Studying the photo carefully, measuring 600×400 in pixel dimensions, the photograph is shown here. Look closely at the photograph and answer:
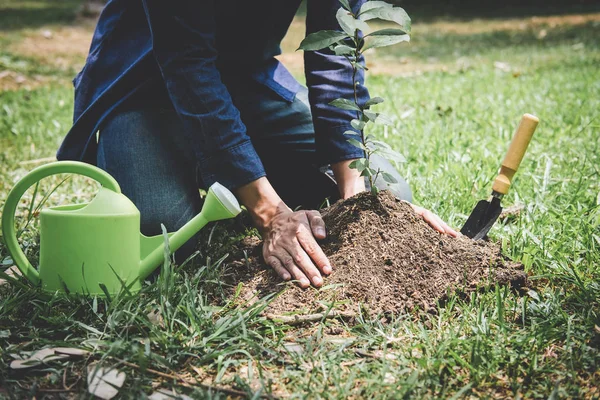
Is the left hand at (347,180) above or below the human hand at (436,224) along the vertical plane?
above

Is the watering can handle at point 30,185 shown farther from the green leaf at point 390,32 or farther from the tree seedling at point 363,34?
the green leaf at point 390,32

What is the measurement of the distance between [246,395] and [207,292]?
1.56 feet

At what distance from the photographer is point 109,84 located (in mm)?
1994

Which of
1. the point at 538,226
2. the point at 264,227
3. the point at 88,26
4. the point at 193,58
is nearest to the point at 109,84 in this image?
the point at 193,58

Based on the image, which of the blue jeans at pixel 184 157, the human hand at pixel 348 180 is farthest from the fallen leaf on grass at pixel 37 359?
the human hand at pixel 348 180

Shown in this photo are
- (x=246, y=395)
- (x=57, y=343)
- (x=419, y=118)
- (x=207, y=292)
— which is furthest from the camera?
(x=419, y=118)

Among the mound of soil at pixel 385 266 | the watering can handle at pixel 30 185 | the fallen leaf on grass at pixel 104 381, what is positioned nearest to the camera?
the fallen leaf on grass at pixel 104 381

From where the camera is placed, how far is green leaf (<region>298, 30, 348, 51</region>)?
4.87 feet

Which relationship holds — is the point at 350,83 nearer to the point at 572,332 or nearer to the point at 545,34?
the point at 572,332

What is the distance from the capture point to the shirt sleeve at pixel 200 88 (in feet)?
5.30

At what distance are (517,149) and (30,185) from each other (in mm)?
1353

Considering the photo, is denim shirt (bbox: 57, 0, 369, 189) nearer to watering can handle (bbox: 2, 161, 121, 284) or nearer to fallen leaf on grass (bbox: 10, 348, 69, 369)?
watering can handle (bbox: 2, 161, 121, 284)

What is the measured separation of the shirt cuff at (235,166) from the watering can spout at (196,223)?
175 millimetres

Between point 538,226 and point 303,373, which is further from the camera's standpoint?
point 538,226
